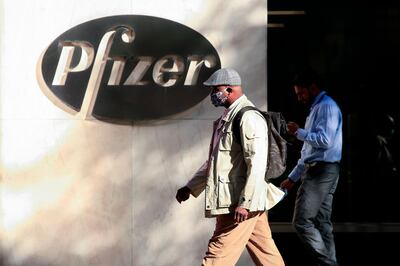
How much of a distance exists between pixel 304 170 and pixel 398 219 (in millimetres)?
4084

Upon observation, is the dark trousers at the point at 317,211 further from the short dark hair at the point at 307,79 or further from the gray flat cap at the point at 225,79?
the gray flat cap at the point at 225,79

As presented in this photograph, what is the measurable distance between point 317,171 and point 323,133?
36 cm

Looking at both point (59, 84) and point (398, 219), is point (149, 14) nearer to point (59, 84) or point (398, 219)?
point (59, 84)

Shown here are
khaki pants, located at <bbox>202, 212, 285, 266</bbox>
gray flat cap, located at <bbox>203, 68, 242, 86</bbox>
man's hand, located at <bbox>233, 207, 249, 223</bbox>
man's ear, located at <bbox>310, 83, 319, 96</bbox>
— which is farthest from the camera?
man's ear, located at <bbox>310, 83, 319, 96</bbox>

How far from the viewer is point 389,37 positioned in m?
12.4

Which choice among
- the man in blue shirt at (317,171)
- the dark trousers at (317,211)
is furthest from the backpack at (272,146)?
the dark trousers at (317,211)

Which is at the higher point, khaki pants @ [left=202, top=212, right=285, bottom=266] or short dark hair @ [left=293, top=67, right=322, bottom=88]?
short dark hair @ [left=293, top=67, right=322, bottom=88]

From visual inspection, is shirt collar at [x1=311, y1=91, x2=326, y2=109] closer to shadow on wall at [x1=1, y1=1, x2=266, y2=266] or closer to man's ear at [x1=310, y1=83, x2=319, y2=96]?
man's ear at [x1=310, y1=83, x2=319, y2=96]

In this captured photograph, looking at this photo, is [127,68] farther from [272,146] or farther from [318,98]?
[272,146]

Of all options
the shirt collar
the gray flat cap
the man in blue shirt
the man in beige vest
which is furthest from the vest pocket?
the shirt collar

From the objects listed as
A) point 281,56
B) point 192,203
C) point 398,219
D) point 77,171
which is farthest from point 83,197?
point 398,219

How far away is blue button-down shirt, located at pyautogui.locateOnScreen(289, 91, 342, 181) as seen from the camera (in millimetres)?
8609

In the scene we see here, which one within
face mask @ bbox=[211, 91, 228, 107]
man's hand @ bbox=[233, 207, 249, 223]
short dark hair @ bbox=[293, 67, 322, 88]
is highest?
A: short dark hair @ bbox=[293, 67, 322, 88]

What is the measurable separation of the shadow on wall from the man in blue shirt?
0.53 meters
